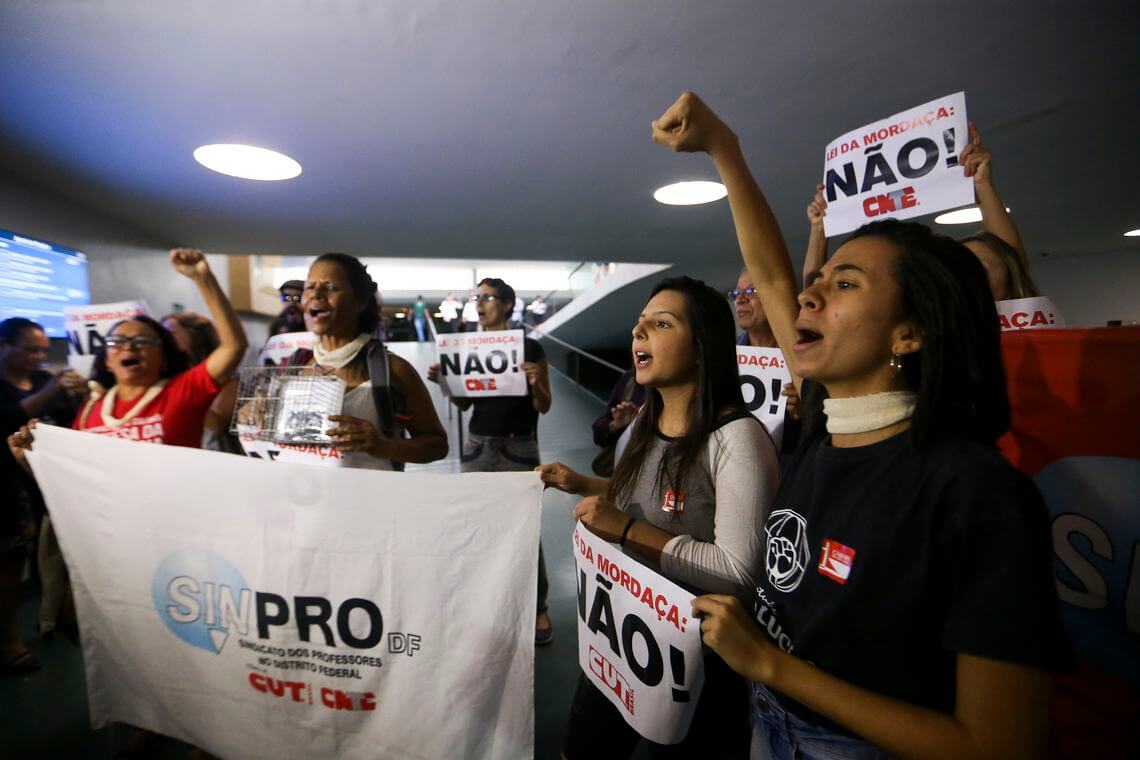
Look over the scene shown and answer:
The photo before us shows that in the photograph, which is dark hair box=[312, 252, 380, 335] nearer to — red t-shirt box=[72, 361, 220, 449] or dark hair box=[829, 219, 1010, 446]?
red t-shirt box=[72, 361, 220, 449]

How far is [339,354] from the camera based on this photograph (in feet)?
5.75

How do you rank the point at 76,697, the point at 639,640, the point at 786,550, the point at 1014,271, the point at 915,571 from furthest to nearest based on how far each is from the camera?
the point at 76,697
the point at 1014,271
the point at 639,640
the point at 786,550
the point at 915,571

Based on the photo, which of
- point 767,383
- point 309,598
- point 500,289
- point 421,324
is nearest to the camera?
point 309,598

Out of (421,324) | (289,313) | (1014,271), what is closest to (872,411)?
(1014,271)

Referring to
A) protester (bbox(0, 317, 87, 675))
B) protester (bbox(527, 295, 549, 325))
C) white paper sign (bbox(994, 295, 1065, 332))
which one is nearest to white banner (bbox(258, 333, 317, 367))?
protester (bbox(0, 317, 87, 675))

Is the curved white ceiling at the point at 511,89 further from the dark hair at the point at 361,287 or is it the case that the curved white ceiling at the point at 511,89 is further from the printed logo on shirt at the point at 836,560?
the printed logo on shirt at the point at 836,560

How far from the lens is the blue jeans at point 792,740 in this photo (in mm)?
836

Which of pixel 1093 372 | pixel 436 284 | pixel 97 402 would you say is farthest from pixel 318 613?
pixel 436 284

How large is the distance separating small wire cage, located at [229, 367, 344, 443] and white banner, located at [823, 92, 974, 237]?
1986mm

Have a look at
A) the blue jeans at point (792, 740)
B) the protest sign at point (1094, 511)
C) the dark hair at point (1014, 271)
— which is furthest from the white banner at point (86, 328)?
the dark hair at point (1014, 271)

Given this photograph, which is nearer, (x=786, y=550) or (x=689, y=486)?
(x=786, y=550)

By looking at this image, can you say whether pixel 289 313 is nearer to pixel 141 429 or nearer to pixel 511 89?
pixel 141 429

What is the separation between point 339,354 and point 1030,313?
236cm

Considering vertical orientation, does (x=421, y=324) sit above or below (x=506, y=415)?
above
